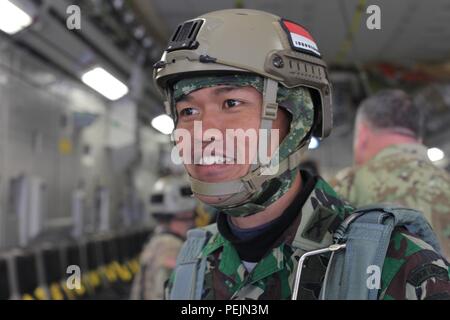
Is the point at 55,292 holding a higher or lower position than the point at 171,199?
lower

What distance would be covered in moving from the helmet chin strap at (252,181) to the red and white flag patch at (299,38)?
0.52 feet

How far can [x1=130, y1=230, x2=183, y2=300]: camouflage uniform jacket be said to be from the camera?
3.46 m

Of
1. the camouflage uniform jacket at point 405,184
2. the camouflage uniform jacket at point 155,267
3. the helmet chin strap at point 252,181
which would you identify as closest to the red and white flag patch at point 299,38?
the helmet chin strap at point 252,181

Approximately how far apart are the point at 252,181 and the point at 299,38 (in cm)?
46

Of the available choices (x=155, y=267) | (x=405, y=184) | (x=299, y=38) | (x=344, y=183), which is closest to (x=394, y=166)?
(x=405, y=184)

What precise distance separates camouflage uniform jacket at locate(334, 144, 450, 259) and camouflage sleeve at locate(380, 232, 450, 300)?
1075 mm

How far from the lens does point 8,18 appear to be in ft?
Result: 12.6

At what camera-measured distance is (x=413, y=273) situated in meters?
1.16

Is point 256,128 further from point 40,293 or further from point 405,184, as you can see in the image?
point 40,293

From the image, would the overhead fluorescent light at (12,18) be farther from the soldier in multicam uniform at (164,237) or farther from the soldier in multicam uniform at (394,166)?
the soldier in multicam uniform at (394,166)

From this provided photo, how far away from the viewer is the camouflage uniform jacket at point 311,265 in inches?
45.8

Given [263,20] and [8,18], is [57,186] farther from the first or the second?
[263,20]

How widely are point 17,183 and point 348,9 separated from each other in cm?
388
